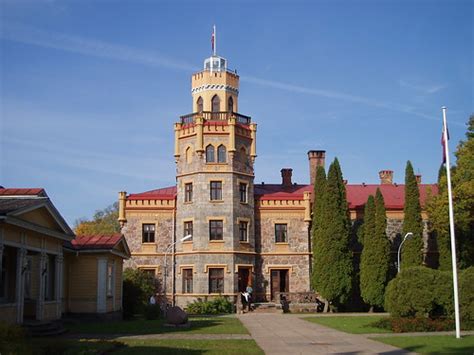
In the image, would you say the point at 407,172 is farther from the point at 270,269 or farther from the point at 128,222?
the point at 128,222

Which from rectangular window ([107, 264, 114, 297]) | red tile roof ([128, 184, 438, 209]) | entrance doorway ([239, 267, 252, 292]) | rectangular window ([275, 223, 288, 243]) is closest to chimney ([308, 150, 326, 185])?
red tile roof ([128, 184, 438, 209])

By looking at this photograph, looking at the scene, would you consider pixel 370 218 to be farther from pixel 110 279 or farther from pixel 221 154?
pixel 110 279

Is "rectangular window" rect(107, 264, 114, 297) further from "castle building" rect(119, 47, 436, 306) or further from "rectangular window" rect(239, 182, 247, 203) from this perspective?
"rectangular window" rect(239, 182, 247, 203)

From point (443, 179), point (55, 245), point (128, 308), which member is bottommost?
point (128, 308)

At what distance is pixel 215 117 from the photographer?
1578 inches

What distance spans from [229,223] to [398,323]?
18.0m

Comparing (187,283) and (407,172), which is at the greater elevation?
(407,172)

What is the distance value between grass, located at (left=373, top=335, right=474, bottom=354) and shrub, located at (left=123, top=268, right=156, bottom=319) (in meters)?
16.8

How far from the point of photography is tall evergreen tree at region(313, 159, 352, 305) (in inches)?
1432

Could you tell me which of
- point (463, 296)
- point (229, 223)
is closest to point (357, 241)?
point (229, 223)

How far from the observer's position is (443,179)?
106ft

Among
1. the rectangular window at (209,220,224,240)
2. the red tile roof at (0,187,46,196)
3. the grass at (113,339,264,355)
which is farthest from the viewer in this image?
the rectangular window at (209,220,224,240)

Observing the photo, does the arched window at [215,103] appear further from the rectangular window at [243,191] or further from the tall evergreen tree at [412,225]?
the tall evergreen tree at [412,225]

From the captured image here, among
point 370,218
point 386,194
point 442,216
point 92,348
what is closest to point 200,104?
point 370,218
